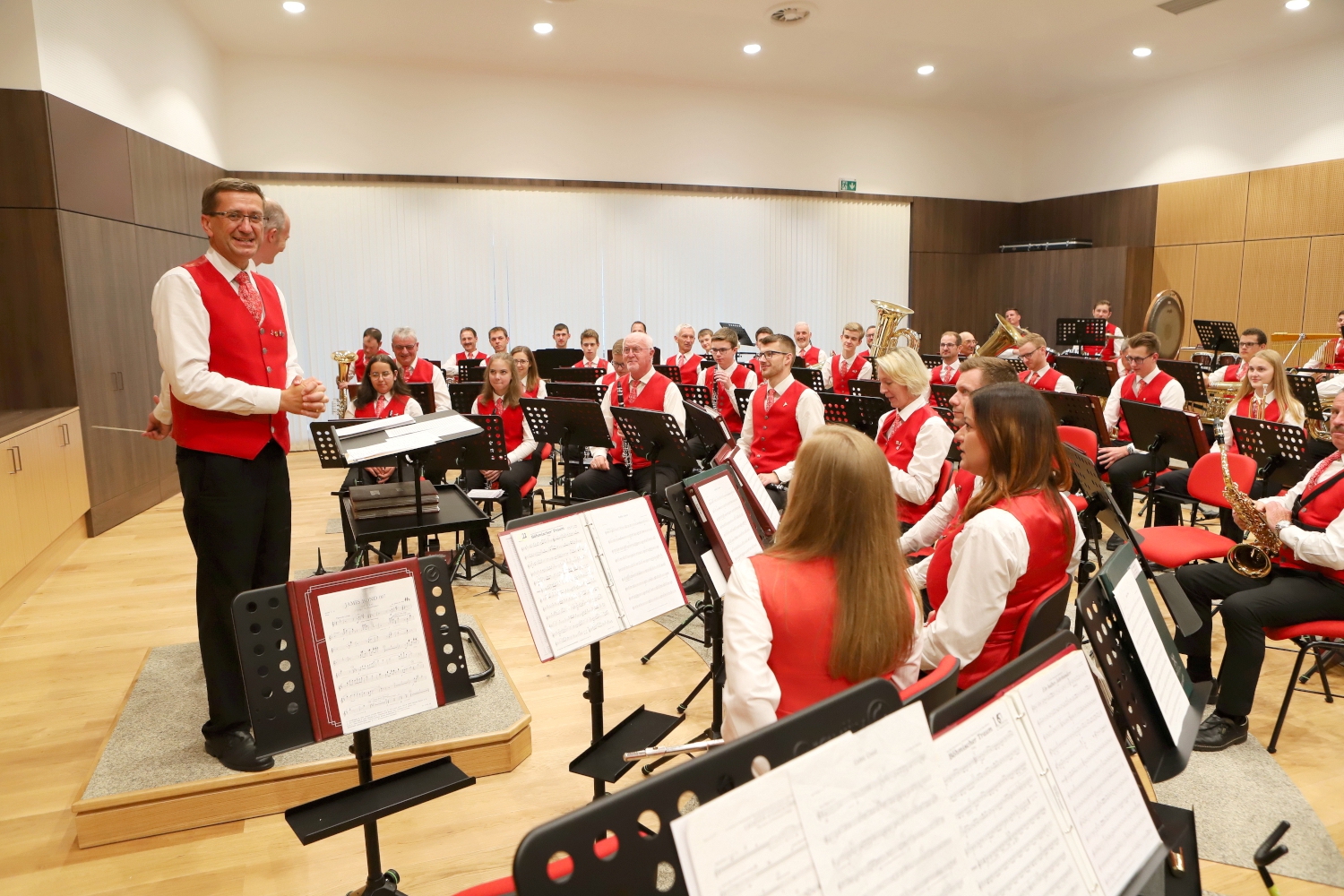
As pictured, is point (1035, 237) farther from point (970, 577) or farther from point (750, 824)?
point (750, 824)

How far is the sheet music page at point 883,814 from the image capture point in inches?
34.9

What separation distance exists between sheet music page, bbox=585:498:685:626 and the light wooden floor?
2.80ft

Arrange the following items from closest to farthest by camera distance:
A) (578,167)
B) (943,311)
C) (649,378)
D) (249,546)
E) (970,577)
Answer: (970,577)
(249,546)
(649,378)
(578,167)
(943,311)

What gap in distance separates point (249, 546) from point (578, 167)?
9.51 metres

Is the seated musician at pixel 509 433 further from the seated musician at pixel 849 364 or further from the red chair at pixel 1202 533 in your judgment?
the seated musician at pixel 849 364

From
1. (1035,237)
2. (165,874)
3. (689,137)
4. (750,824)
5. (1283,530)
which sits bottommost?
(165,874)

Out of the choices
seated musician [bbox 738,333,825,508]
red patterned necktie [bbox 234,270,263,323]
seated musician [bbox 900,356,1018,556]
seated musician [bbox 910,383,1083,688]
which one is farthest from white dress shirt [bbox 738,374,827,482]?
red patterned necktie [bbox 234,270,263,323]

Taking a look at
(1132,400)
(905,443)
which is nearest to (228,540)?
(905,443)

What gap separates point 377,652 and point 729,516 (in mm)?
1112

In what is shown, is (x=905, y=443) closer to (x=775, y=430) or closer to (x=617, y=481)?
(x=775, y=430)

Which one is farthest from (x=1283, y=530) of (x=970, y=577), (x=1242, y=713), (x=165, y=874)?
(x=165, y=874)

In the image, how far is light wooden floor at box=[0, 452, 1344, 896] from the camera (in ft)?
8.38

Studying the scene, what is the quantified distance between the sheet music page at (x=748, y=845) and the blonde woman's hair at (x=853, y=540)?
3.15 ft

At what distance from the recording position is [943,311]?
45.2ft
